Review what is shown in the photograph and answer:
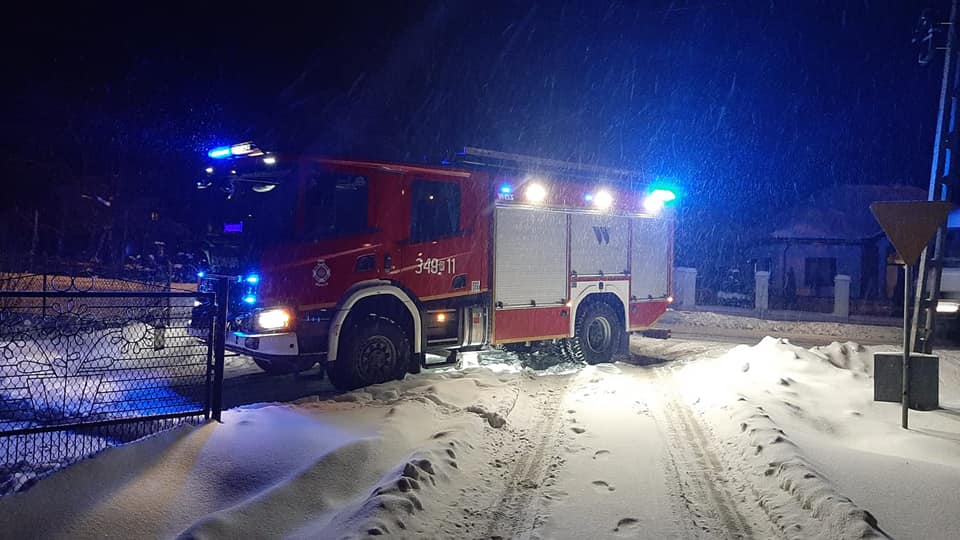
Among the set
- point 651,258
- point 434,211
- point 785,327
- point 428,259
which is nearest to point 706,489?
point 428,259

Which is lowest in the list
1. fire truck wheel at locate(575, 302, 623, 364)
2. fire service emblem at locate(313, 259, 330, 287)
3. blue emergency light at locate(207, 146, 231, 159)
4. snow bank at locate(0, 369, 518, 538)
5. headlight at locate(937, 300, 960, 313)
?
snow bank at locate(0, 369, 518, 538)

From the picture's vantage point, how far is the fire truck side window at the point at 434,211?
9.04 metres

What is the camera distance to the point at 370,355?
343 inches

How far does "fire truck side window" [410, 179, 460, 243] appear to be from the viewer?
356 inches

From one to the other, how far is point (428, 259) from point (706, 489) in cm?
496

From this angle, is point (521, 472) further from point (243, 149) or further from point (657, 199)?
point (657, 199)

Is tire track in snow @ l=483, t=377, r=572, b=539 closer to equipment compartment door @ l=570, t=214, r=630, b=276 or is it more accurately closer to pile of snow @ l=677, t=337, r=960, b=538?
pile of snow @ l=677, t=337, r=960, b=538

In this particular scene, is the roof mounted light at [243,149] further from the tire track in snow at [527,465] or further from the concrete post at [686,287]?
the concrete post at [686,287]

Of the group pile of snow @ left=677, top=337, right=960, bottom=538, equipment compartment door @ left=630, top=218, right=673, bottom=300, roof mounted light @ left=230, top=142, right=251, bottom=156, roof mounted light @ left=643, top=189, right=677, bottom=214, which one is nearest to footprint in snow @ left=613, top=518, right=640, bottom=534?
pile of snow @ left=677, top=337, right=960, bottom=538

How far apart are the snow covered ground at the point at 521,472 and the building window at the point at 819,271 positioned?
85.5 feet

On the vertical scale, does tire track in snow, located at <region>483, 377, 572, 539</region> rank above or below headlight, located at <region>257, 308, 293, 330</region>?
below

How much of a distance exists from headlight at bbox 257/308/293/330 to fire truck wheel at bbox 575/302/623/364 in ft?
17.2

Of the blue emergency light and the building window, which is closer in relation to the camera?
the blue emergency light

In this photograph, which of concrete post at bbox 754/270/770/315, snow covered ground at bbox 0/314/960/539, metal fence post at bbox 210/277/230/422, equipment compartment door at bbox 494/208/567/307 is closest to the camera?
snow covered ground at bbox 0/314/960/539
